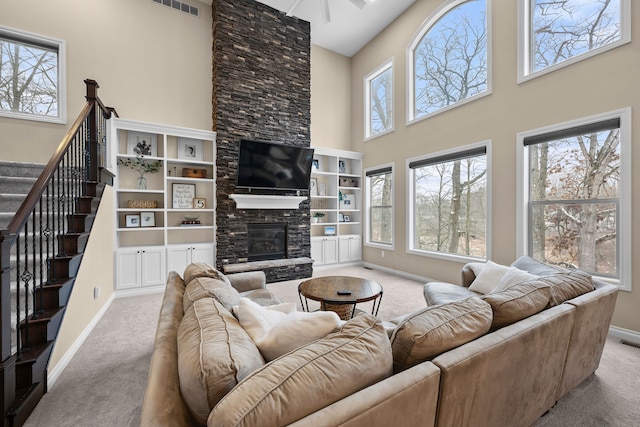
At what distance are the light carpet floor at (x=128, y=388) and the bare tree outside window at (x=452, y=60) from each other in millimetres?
3670

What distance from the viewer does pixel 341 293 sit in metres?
2.72

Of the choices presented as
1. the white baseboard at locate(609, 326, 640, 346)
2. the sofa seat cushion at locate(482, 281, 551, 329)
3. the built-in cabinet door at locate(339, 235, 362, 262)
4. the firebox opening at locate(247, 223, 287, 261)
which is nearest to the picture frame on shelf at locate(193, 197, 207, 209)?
the firebox opening at locate(247, 223, 287, 261)

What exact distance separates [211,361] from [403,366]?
759mm

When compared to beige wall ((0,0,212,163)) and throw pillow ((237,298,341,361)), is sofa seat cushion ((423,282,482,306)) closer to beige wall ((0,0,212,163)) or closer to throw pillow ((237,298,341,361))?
throw pillow ((237,298,341,361))

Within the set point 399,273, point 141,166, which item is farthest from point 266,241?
point 399,273

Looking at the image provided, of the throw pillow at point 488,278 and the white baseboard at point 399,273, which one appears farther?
the white baseboard at point 399,273

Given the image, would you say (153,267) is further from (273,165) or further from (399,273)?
(399,273)

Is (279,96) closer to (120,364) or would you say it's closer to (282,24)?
(282,24)

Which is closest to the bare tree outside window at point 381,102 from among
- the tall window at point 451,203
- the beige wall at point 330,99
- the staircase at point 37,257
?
the beige wall at point 330,99

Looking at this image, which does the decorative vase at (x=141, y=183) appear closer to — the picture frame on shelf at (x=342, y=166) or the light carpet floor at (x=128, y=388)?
the light carpet floor at (x=128, y=388)

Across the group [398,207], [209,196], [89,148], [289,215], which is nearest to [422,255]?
[398,207]

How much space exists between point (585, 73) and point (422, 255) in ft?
10.3

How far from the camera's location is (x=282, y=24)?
5453 mm

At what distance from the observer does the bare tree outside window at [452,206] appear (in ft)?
14.1
